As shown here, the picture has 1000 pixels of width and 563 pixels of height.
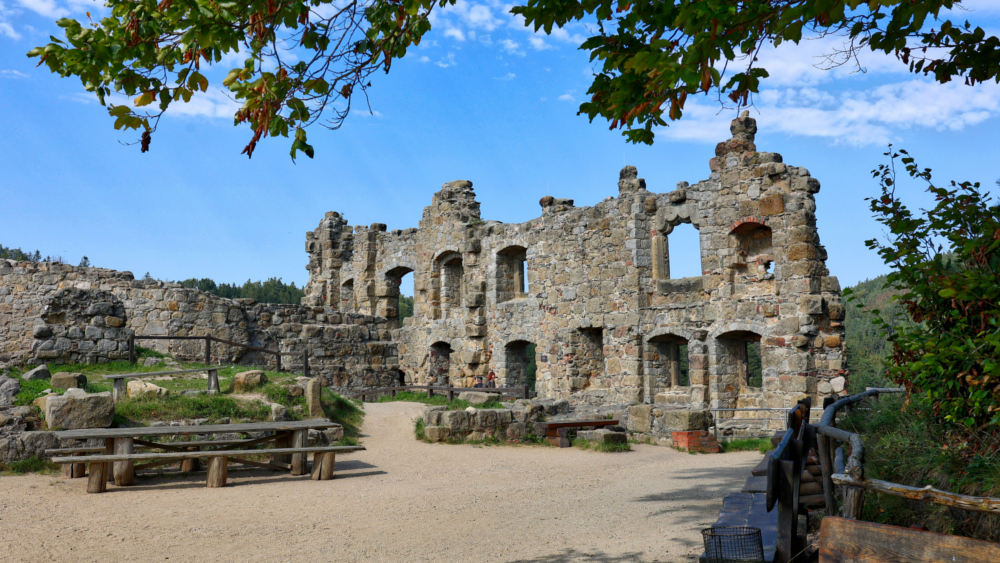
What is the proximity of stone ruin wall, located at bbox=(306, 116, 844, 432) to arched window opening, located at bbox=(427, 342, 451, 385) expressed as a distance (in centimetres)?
3

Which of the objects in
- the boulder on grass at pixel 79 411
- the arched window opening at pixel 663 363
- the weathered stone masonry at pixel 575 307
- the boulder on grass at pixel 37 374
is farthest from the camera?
the arched window opening at pixel 663 363

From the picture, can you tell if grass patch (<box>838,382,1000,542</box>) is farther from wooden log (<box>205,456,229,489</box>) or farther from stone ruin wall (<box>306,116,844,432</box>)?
stone ruin wall (<box>306,116,844,432</box>)

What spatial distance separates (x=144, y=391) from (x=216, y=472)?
263 centimetres

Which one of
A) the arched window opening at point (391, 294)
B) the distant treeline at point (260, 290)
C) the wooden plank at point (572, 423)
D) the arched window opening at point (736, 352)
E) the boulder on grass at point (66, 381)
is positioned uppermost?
the distant treeline at point (260, 290)

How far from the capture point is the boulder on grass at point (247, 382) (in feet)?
33.6

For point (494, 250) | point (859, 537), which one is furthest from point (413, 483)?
point (494, 250)

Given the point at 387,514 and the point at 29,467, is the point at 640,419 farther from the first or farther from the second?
the point at 29,467

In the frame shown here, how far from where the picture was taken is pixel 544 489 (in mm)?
7668

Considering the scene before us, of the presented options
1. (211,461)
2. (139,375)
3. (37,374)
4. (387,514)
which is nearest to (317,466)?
(211,461)

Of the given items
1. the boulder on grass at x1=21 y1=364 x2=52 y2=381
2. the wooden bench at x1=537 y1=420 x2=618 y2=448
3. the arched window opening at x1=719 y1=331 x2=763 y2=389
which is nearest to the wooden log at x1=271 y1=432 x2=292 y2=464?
the boulder on grass at x1=21 y1=364 x2=52 y2=381

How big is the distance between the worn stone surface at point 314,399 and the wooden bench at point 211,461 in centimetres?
162

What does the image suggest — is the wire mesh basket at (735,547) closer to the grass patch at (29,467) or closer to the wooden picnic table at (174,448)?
the wooden picnic table at (174,448)

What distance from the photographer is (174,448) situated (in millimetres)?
8172

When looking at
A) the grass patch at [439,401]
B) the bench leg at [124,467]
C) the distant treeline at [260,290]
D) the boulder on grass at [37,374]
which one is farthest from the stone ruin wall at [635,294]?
the distant treeline at [260,290]
